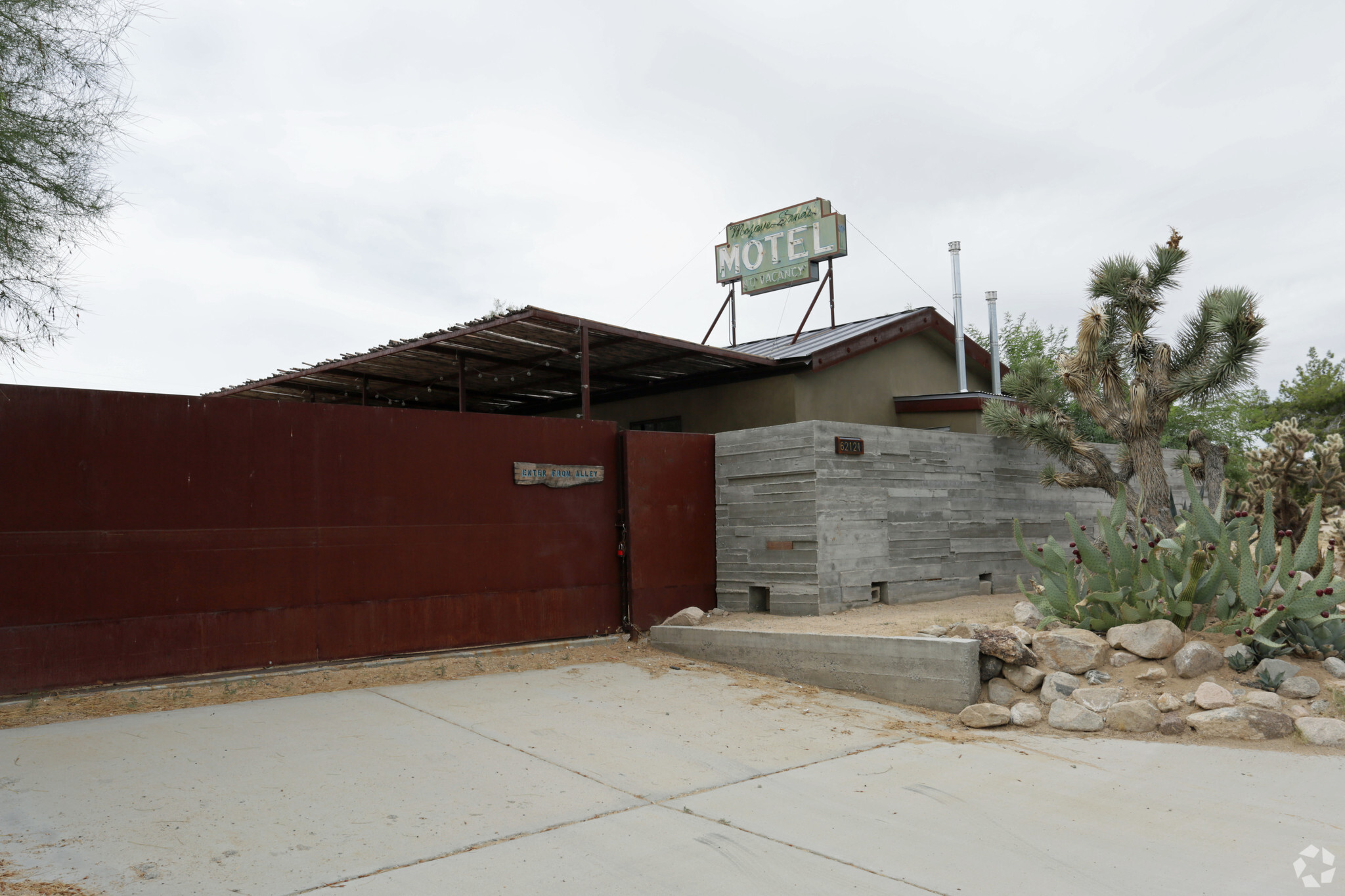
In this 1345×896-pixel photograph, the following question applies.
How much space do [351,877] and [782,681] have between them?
190 inches

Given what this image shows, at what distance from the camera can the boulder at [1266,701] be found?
5.93m

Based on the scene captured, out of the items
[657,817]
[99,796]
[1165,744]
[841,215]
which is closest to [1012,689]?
[1165,744]

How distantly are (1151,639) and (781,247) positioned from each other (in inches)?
433

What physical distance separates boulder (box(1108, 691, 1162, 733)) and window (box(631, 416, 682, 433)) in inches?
360

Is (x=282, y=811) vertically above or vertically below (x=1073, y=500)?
below

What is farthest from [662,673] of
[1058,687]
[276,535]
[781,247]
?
[781,247]

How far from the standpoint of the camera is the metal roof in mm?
13414

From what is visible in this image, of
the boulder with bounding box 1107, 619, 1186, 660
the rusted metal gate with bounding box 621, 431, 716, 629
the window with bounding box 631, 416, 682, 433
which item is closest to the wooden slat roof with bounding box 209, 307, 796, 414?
the window with bounding box 631, 416, 682, 433

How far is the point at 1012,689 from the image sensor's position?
667cm

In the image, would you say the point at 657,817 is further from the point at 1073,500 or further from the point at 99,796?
the point at 1073,500

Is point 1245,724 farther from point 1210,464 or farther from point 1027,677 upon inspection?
point 1210,464

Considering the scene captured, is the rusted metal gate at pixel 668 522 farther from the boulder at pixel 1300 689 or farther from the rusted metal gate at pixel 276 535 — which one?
the boulder at pixel 1300 689

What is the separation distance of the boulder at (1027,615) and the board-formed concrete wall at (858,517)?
1.81 m

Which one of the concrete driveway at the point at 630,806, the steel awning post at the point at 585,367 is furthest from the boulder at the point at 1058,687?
the steel awning post at the point at 585,367
